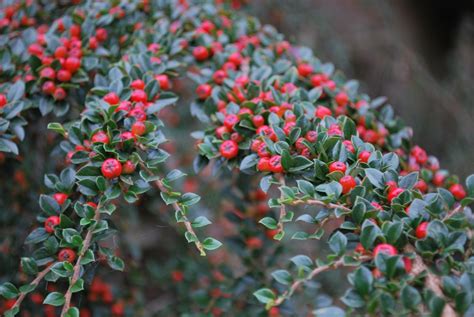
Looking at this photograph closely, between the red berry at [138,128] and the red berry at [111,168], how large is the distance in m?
0.09

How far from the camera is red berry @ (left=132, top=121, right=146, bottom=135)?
3.98 feet

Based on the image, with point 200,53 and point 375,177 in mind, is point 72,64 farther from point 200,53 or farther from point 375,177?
point 375,177

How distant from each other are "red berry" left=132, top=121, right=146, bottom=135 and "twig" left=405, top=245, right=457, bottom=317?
2.00 ft

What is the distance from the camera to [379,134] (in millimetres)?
1485

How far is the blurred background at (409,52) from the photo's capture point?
280 centimetres

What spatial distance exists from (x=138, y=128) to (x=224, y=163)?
226mm

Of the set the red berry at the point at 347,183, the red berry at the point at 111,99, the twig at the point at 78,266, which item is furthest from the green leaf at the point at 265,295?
the red berry at the point at 111,99

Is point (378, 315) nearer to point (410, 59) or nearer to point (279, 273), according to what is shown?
point (279, 273)

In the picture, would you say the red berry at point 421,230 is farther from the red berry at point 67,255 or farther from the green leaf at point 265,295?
the red berry at point 67,255

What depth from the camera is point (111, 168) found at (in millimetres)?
1165

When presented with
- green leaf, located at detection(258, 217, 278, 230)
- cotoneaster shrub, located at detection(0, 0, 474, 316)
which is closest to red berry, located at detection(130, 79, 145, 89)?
cotoneaster shrub, located at detection(0, 0, 474, 316)

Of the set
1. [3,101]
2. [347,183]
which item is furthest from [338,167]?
[3,101]

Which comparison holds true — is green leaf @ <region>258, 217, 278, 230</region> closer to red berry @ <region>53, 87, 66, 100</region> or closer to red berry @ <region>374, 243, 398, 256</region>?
red berry @ <region>374, 243, 398, 256</region>

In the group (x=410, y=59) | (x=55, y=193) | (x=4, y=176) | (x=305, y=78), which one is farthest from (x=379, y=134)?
(x=410, y=59)
